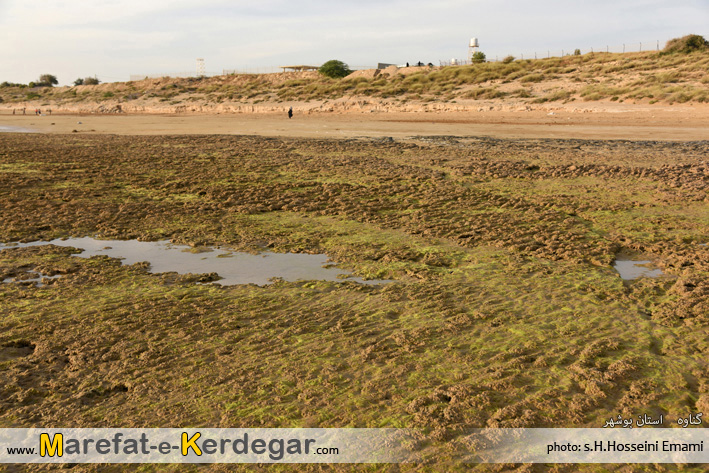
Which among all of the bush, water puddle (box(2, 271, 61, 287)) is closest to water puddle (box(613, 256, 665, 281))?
water puddle (box(2, 271, 61, 287))

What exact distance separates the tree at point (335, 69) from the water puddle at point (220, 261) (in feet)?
148

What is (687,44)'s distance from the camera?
1230 inches

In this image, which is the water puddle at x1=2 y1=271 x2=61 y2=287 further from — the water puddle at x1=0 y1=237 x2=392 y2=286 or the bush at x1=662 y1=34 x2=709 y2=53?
the bush at x1=662 y1=34 x2=709 y2=53

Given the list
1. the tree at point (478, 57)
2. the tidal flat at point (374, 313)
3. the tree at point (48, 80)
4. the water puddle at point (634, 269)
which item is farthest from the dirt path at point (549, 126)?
the tree at point (48, 80)

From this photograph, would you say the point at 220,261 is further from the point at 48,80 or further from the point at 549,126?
the point at 48,80

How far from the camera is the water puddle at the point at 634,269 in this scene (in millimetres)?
4875

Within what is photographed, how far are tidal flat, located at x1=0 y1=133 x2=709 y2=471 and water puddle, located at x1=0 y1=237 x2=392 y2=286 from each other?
0.55 feet

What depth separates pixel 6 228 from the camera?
20.4 feet

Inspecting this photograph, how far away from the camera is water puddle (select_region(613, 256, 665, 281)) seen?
4.88 meters

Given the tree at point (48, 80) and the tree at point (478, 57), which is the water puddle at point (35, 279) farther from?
the tree at point (48, 80)

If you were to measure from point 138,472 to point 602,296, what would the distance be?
3.59 m

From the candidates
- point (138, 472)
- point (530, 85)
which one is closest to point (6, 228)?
point (138, 472)

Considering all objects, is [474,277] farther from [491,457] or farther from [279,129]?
[279,129]

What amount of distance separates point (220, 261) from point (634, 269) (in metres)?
3.94
